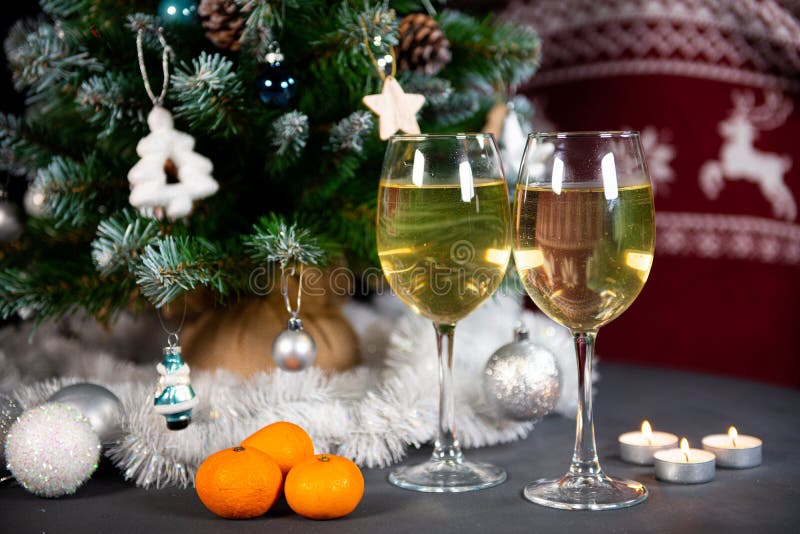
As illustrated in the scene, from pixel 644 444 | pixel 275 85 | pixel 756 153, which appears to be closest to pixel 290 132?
pixel 275 85

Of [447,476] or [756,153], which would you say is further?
[756,153]

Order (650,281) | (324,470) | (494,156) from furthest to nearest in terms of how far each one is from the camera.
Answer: (650,281), (494,156), (324,470)

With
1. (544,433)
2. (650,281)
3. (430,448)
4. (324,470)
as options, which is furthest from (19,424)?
(650,281)

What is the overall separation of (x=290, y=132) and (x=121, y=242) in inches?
8.0

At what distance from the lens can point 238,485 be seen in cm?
69

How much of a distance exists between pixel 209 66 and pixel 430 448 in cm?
45

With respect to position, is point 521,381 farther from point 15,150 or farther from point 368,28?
point 15,150

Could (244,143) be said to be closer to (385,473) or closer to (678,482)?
(385,473)

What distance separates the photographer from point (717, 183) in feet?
5.40

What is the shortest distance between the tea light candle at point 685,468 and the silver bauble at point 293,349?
0.37m

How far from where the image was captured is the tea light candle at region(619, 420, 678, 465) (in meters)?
0.85

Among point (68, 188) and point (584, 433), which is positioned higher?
point (68, 188)

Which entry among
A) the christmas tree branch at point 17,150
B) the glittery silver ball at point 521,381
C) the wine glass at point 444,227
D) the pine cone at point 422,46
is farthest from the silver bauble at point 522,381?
the christmas tree branch at point 17,150

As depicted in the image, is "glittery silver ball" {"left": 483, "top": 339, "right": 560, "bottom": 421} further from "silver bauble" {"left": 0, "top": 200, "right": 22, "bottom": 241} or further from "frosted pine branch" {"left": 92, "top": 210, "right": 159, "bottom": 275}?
"silver bauble" {"left": 0, "top": 200, "right": 22, "bottom": 241}
